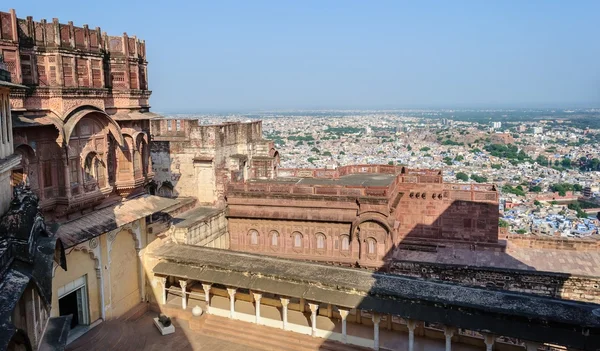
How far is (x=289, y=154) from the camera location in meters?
123

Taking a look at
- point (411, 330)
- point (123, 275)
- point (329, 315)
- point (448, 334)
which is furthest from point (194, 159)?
point (448, 334)

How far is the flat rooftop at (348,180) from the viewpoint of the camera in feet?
80.6

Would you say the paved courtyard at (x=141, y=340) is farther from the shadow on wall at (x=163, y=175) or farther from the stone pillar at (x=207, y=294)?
the shadow on wall at (x=163, y=175)

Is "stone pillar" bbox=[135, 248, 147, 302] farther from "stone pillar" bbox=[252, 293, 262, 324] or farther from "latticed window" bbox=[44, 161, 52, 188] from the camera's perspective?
"stone pillar" bbox=[252, 293, 262, 324]

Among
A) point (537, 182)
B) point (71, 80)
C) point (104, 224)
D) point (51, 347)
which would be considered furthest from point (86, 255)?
point (537, 182)

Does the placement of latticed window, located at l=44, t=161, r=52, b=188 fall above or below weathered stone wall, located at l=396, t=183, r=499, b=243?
above

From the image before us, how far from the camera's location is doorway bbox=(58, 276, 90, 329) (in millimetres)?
13344

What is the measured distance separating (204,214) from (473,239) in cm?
1226

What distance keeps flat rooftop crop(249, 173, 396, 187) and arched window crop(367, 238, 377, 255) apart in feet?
12.6

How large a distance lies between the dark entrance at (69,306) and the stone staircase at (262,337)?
3383mm

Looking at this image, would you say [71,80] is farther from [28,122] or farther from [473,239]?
[473,239]

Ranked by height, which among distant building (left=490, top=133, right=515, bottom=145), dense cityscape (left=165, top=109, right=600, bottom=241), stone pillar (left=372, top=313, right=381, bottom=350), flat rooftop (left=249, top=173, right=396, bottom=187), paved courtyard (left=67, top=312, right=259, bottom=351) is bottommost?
dense cityscape (left=165, top=109, right=600, bottom=241)

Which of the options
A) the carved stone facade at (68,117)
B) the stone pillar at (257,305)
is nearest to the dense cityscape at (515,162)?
the stone pillar at (257,305)

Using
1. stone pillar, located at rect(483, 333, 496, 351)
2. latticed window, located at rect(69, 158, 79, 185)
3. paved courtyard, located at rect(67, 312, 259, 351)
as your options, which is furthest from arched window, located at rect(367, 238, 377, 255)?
latticed window, located at rect(69, 158, 79, 185)
